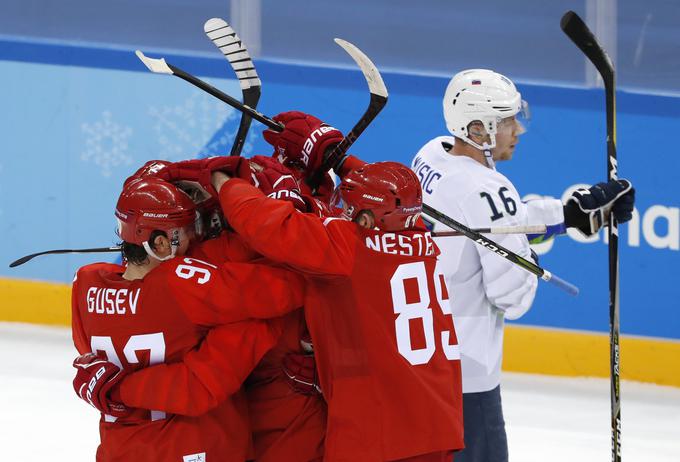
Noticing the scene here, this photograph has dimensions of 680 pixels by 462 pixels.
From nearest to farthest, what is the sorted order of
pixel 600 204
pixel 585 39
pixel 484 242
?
pixel 484 242 < pixel 600 204 < pixel 585 39

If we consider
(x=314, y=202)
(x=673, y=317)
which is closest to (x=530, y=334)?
(x=673, y=317)

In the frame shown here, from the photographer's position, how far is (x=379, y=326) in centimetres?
263

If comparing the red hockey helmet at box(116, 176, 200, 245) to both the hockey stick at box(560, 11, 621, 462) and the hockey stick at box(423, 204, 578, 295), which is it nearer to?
the hockey stick at box(423, 204, 578, 295)

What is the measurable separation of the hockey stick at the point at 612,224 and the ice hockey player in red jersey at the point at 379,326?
27.2 inches

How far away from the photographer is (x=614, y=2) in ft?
18.2

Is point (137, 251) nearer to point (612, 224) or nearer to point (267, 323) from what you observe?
point (267, 323)

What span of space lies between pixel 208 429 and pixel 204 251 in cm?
36

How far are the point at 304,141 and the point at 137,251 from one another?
19.7 inches

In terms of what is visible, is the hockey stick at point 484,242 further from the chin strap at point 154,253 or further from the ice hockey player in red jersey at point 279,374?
the chin strap at point 154,253

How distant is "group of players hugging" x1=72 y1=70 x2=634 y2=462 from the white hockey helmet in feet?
2.22

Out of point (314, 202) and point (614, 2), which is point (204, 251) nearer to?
point (314, 202)

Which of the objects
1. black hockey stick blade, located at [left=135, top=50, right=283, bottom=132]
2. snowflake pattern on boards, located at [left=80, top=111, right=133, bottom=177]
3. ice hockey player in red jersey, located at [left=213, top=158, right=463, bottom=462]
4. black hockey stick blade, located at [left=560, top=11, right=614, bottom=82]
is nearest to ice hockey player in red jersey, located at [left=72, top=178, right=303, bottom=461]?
ice hockey player in red jersey, located at [left=213, top=158, right=463, bottom=462]

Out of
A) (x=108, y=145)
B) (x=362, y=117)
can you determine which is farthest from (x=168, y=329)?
(x=108, y=145)

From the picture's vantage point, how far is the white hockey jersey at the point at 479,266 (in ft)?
10.7
